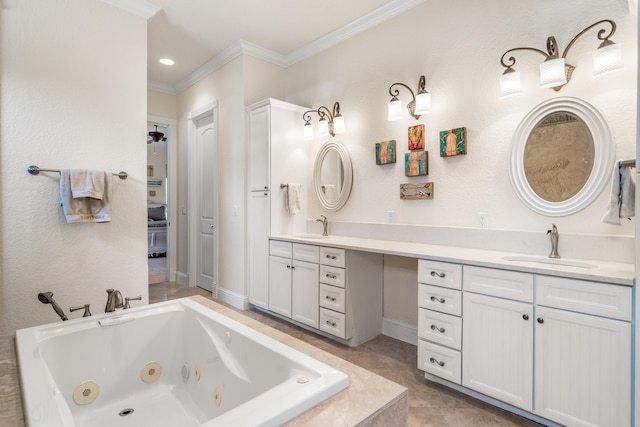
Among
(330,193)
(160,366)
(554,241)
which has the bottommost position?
(160,366)

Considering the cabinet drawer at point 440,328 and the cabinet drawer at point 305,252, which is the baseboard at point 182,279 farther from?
the cabinet drawer at point 440,328

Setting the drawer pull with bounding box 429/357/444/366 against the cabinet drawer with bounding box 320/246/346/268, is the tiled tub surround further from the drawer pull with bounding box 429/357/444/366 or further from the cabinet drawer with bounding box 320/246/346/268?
the cabinet drawer with bounding box 320/246/346/268

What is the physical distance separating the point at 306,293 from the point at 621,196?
7.25ft

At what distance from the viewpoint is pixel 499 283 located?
181 cm

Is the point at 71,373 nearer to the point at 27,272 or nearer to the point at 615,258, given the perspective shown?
the point at 27,272

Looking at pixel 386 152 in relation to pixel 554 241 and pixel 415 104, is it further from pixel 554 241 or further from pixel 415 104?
pixel 554 241

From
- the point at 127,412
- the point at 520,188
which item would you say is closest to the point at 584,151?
the point at 520,188

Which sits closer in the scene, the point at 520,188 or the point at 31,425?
the point at 31,425

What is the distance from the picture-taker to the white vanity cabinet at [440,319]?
1.98 meters

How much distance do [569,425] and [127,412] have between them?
2145mm

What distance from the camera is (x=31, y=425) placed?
3.13ft

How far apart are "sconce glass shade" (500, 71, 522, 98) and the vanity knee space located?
3.69 ft

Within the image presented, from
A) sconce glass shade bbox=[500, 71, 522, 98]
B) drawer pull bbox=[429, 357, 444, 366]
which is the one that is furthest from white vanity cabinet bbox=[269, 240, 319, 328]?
sconce glass shade bbox=[500, 71, 522, 98]

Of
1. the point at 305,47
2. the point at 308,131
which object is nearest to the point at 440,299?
the point at 308,131
